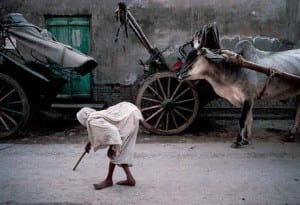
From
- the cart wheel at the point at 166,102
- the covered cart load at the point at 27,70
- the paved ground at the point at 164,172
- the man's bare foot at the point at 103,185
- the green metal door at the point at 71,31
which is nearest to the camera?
the paved ground at the point at 164,172

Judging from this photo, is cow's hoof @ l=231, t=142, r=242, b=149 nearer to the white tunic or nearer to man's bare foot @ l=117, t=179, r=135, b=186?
man's bare foot @ l=117, t=179, r=135, b=186

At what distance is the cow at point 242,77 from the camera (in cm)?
746

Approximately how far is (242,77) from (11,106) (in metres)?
4.11

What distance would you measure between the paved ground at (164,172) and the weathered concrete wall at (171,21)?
2.91 meters

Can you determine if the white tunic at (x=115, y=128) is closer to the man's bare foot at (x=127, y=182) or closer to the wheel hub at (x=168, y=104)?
the man's bare foot at (x=127, y=182)

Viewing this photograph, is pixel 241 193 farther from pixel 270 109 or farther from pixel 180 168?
pixel 270 109

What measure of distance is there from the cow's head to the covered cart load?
5.74ft

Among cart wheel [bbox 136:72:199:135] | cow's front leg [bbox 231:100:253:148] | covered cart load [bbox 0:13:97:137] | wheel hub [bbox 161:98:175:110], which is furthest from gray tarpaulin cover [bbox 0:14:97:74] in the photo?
cow's front leg [bbox 231:100:253:148]

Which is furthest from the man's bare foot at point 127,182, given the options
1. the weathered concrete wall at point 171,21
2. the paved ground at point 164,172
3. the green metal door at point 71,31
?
the green metal door at point 71,31

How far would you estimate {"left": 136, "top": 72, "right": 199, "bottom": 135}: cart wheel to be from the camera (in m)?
8.12

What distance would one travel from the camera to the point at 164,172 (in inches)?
241

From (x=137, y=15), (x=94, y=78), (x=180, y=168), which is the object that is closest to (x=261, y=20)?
(x=137, y=15)

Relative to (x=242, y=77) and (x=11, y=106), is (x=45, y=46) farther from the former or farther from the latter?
(x=242, y=77)

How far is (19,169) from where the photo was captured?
627cm
